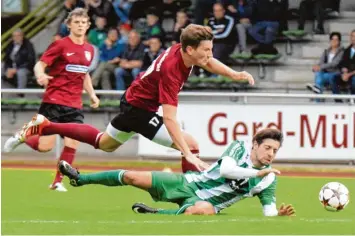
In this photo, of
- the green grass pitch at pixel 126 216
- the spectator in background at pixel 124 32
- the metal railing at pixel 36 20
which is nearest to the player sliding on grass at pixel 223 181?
the green grass pitch at pixel 126 216

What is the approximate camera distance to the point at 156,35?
74.6ft

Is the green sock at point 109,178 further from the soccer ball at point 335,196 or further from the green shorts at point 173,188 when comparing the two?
the soccer ball at point 335,196

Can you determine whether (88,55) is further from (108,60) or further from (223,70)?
(108,60)

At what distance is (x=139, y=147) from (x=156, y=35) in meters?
3.61

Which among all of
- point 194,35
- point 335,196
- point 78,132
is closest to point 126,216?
point 194,35

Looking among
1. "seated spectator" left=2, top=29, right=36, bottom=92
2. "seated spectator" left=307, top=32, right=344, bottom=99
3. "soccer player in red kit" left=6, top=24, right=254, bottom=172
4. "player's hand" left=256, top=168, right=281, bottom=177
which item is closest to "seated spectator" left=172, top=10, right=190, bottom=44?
"seated spectator" left=307, top=32, right=344, bottom=99

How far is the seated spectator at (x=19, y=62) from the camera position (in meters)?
23.3

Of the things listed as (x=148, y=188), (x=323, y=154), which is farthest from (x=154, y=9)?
(x=148, y=188)

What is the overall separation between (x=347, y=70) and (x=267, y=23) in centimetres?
204

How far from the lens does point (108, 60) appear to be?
898 inches

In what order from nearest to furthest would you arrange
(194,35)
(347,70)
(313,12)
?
1. (194,35)
2. (347,70)
3. (313,12)

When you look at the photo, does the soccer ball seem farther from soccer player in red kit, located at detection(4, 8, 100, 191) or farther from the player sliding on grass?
soccer player in red kit, located at detection(4, 8, 100, 191)

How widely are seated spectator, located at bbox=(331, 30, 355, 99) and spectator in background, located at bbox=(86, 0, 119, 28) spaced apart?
514 cm

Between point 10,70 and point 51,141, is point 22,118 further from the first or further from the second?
point 51,141
